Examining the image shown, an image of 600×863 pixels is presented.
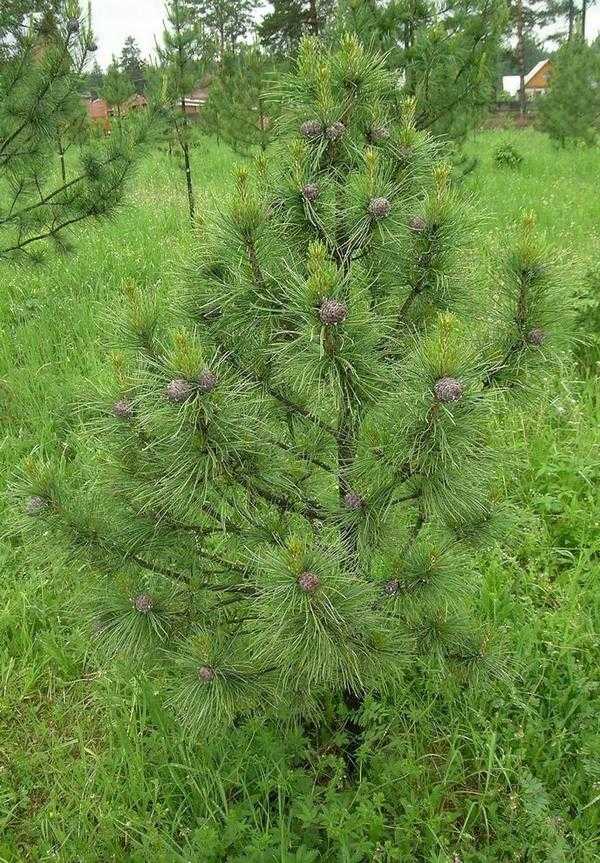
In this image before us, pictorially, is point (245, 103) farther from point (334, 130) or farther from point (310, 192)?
point (310, 192)

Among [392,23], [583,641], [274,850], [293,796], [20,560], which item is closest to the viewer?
[274,850]

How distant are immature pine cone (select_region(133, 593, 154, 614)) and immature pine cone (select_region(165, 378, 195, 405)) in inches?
27.9

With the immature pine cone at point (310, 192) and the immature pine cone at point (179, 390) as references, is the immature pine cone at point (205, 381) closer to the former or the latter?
the immature pine cone at point (179, 390)

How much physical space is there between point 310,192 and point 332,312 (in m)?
0.40

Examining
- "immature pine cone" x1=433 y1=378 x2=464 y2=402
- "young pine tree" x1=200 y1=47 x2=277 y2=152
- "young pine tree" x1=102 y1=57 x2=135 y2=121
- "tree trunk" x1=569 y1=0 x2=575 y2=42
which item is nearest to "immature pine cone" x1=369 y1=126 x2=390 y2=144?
"immature pine cone" x1=433 y1=378 x2=464 y2=402

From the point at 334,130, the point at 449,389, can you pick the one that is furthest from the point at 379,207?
the point at 449,389

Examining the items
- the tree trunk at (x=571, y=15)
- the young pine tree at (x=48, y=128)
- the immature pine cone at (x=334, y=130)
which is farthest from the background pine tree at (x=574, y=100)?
the tree trunk at (x=571, y=15)

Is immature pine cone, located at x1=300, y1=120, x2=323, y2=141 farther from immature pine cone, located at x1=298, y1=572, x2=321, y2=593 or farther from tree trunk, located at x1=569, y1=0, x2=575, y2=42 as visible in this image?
tree trunk, located at x1=569, y1=0, x2=575, y2=42

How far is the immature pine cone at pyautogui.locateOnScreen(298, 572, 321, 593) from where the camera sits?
53.4 inches

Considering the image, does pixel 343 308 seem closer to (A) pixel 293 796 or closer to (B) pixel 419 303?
(B) pixel 419 303

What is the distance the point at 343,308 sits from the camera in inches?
48.9

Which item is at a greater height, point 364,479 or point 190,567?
point 364,479

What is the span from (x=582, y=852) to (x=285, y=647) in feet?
3.97

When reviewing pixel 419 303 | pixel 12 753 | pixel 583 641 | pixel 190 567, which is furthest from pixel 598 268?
pixel 12 753
